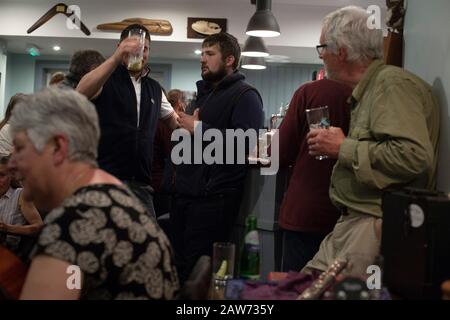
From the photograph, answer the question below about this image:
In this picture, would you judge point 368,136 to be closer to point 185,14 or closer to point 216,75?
point 216,75

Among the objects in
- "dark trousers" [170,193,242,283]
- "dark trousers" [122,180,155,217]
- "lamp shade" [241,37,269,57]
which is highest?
"lamp shade" [241,37,269,57]

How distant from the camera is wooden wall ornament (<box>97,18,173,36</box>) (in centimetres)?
678

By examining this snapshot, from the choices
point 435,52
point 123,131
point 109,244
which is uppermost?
point 435,52

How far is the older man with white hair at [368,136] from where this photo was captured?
1653mm

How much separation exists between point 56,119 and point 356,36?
3.49 feet

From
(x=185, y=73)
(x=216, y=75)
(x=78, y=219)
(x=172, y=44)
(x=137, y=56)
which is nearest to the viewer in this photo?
(x=78, y=219)

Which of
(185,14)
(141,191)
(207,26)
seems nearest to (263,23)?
(207,26)

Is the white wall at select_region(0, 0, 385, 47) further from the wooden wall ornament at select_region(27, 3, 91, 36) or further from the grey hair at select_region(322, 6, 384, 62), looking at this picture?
the grey hair at select_region(322, 6, 384, 62)

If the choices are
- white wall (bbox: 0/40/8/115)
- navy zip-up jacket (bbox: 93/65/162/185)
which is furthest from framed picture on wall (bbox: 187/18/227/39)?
navy zip-up jacket (bbox: 93/65/162/185)

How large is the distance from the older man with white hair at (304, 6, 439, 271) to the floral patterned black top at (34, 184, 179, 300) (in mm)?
574

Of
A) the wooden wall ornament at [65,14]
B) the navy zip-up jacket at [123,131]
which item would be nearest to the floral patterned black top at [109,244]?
the navy zip-up jacket at [123,131]

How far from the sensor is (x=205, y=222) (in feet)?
8.85

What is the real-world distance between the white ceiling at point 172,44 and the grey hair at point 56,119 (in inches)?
224

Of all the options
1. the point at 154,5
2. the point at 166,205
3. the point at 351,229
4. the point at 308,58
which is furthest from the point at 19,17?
the point at 351,229
